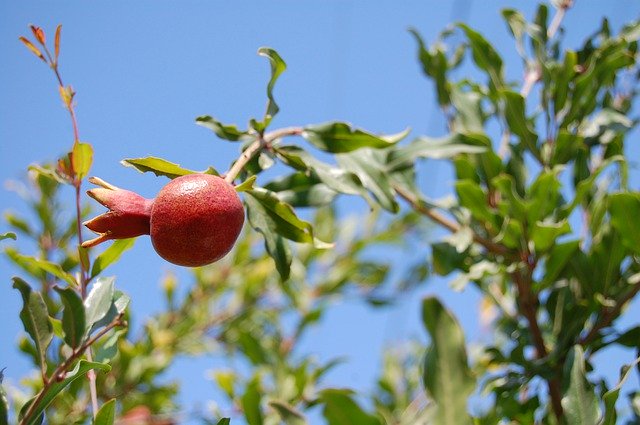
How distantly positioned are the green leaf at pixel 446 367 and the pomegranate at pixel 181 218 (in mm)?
444

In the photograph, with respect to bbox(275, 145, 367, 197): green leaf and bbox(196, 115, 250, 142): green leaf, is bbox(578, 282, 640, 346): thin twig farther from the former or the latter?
bbox(196, 115, 250, 142): green leaf

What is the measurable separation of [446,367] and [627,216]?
1.10m

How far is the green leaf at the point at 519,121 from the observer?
1.98 m

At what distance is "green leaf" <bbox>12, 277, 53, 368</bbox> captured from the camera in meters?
1.21

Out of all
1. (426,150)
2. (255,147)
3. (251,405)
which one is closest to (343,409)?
(255,147)

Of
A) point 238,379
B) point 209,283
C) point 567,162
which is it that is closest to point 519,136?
point 567,162

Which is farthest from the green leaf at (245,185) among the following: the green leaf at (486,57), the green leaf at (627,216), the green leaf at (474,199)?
the green leaf at (486,57)

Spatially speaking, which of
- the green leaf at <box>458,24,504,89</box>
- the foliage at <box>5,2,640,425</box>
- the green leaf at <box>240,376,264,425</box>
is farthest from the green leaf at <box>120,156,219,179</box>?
the green leaf at <box>458,24,504,89</box>

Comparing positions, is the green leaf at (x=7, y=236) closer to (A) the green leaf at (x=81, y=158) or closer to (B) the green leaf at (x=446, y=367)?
(A) the green leaf at (x=81, y=158)

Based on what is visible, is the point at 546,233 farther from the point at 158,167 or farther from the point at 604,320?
the point at 158,167

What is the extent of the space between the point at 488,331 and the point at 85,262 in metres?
2.63

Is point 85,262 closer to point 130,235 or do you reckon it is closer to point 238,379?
point 130,235

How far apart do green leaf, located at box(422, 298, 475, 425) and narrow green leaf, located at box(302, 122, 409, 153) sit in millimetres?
754

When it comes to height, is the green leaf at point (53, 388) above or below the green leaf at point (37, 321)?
below
